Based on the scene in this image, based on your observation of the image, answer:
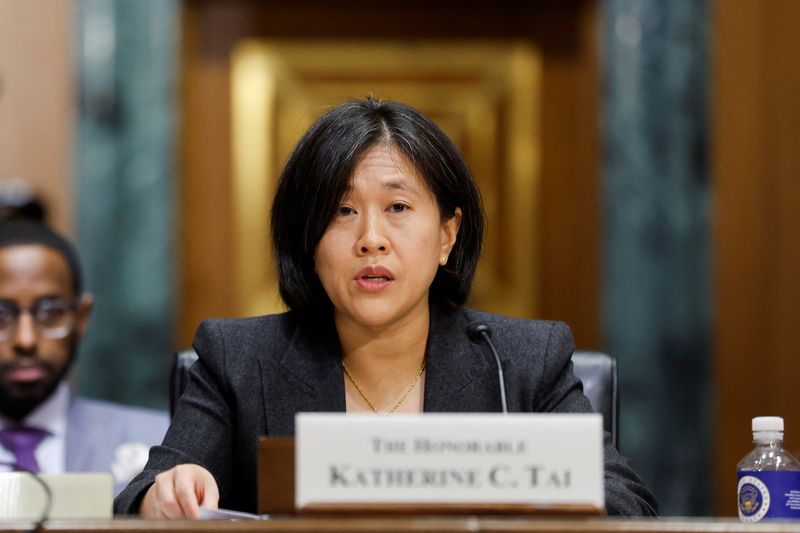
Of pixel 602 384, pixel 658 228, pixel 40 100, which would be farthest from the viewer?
pixel 40 100

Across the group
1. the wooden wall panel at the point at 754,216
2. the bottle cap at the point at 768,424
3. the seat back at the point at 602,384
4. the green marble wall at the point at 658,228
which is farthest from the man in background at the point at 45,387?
the wooden wall panel at the point at 754,216

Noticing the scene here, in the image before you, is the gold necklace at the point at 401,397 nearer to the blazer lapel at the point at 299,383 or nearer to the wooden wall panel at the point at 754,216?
the blazer lapel at the point at 299,383

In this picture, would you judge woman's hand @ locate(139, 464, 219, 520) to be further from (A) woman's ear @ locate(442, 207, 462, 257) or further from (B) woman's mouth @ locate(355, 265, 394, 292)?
(A) woman's ear @ locate(442, 207, 462, 257)

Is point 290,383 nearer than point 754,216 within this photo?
Yes

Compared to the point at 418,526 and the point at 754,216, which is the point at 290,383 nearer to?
the point at 418,526

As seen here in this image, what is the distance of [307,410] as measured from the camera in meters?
2.18

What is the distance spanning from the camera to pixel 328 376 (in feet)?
7.25

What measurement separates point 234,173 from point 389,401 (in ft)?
7.96

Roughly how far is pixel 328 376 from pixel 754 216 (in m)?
2.65

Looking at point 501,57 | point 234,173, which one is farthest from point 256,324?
point 501,57

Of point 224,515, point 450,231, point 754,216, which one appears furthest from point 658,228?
point 224,515

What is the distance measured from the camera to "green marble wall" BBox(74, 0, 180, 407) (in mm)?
4312

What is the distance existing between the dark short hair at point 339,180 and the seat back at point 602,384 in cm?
33

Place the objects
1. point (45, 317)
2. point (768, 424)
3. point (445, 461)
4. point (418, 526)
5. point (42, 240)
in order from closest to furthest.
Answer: point (418, 526)
point (445, 461)
point (768, 424)
point (45, 317)
point (42, 240)
